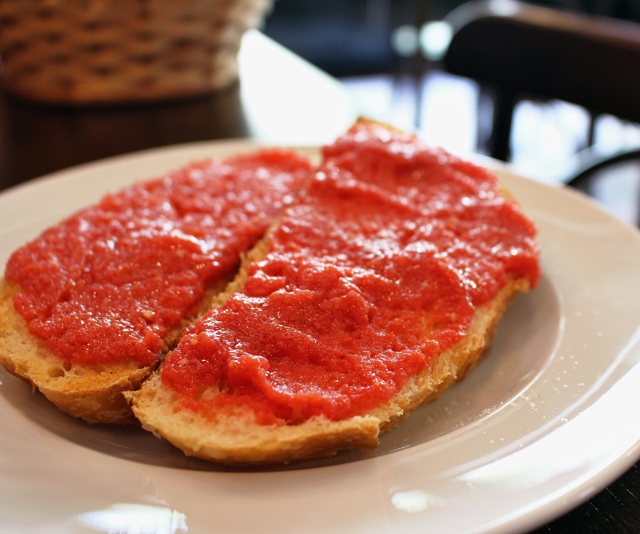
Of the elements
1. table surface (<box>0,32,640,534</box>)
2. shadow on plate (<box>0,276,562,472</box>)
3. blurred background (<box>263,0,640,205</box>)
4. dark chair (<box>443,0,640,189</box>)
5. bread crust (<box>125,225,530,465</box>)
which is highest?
dark chair (<box>443,0,640,189</box>)

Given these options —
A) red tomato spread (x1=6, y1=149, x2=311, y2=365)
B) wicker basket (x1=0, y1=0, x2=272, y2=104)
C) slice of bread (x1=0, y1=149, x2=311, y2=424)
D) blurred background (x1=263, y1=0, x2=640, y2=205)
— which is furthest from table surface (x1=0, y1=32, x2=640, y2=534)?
blurred background (x1=263, y1=0, x2=640, y2=205)

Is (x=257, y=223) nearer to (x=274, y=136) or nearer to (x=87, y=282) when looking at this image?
(x=87, y=282)

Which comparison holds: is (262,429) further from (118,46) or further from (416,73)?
(416,73)

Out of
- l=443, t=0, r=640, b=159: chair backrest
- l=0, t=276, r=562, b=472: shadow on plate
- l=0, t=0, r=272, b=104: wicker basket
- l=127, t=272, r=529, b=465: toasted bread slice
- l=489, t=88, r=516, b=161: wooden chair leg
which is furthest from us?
l=489, t=88, r=516, b=161: wooden chair leg

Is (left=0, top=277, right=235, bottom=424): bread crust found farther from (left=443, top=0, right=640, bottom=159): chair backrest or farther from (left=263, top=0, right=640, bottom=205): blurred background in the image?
(left=263, top=0, right=640, bottom=205): blurred background

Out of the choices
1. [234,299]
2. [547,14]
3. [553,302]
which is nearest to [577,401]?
[553,302]

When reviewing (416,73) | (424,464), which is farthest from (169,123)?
(416,73)

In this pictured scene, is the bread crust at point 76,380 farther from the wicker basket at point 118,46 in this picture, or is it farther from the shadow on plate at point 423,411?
the wicker basket at point 118,46
